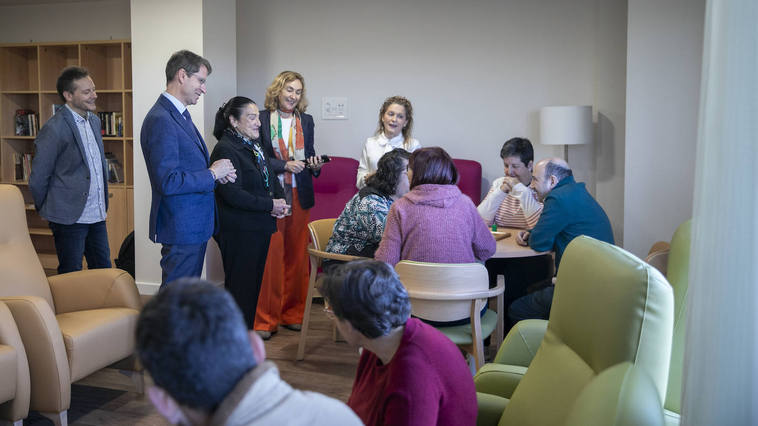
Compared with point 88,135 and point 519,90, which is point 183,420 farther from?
point 519,90

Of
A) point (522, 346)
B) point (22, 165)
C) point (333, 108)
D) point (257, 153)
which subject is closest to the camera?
point (522, 346)

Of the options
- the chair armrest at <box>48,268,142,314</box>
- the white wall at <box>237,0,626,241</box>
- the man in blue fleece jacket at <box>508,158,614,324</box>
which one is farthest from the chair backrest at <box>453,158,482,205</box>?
the chair armrest at <box>48,268,142,314</box>

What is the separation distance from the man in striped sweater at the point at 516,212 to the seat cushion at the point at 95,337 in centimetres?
212

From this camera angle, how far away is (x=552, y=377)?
1.82m

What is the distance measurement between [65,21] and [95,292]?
14.6 ft

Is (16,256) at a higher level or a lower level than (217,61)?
lower

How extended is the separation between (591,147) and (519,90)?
0.74 m

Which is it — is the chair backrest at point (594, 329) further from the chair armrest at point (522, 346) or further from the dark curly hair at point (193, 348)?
the dark curly hair at point (193, 348)

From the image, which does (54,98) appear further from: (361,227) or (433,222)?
(433,222)

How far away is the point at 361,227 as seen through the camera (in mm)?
3619

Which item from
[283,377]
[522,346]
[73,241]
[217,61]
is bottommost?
[283,377]

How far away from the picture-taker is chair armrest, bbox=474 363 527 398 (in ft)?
7.10

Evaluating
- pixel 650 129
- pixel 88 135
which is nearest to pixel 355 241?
pixel 88 135

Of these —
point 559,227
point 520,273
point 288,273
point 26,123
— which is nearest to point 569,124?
point 520,273
